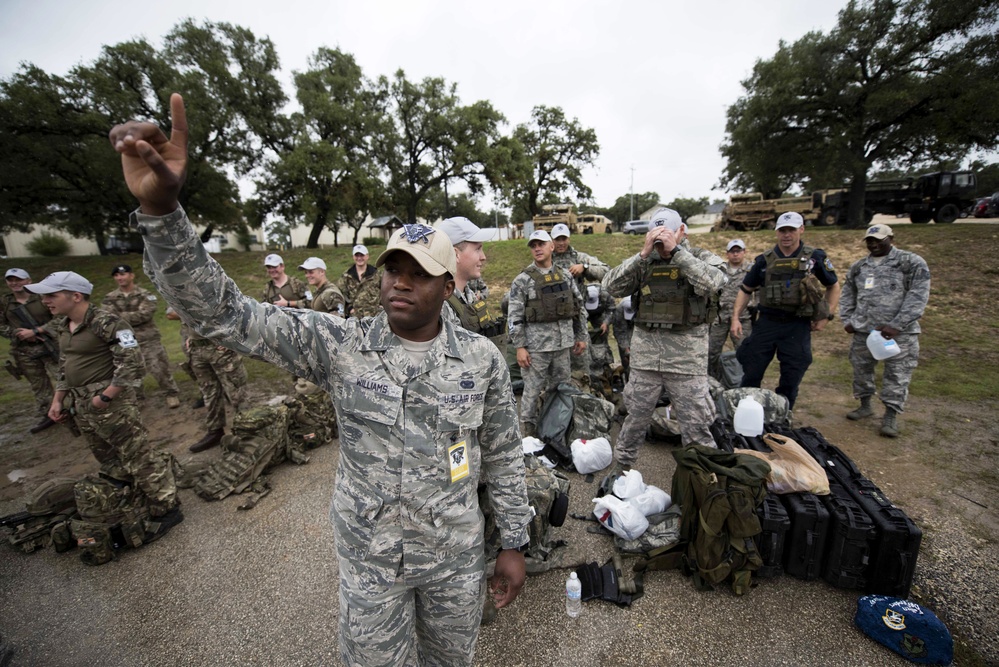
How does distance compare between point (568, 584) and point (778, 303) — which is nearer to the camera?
point (568, 584)

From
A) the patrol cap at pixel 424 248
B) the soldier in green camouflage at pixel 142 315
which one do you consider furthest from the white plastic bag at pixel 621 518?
the soldier in green camouflage at pixel 142 315

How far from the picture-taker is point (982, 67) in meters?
14.2

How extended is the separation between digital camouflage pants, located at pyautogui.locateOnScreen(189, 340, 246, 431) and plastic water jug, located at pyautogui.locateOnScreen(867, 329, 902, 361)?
7.52 meters

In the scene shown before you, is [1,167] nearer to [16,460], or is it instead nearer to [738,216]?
[16,460]

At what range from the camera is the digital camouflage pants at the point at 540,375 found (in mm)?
4614

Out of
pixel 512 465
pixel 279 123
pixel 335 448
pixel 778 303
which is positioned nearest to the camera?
pixel 512 465

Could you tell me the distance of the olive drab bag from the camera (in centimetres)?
260

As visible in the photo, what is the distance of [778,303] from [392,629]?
4.47m

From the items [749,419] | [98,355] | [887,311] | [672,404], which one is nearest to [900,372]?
[887,311]

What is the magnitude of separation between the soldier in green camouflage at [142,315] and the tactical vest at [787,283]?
7.96 m

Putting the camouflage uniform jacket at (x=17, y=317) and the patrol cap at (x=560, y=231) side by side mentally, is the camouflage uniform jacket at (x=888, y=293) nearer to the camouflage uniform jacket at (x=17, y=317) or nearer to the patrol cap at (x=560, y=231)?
the patrol cap at (x=560, y=231)

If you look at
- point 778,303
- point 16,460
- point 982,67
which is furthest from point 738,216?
point 16,460

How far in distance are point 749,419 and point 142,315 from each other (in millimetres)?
8128

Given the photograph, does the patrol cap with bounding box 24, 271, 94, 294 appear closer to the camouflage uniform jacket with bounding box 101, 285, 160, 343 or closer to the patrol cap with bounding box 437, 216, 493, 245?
the patrol cap with bounding box 437, 216, 493, 245
